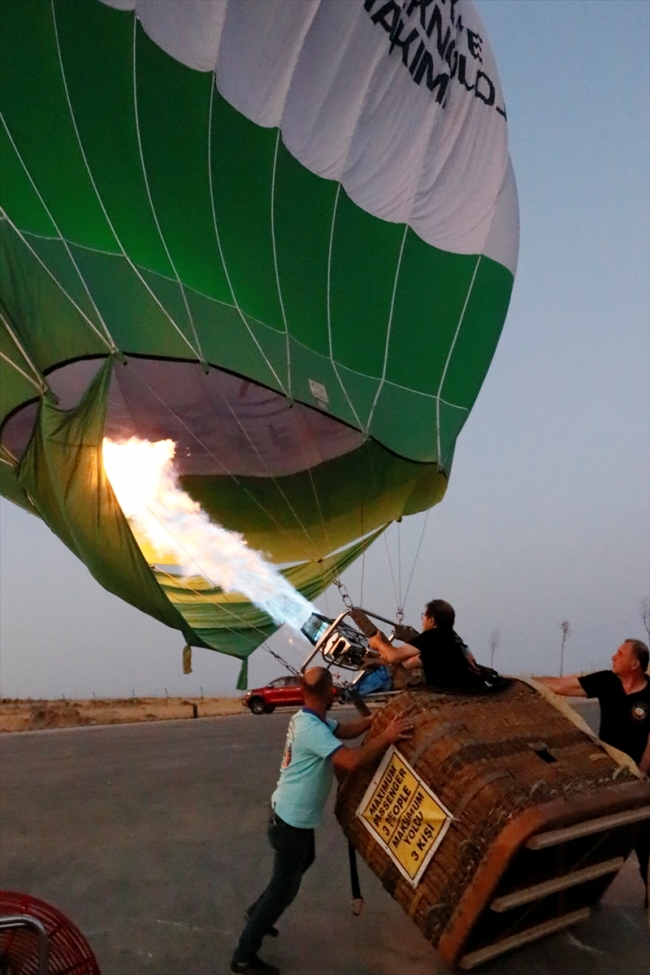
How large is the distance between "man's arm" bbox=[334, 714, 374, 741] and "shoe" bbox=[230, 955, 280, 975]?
3.07ft

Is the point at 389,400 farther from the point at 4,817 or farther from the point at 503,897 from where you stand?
the point at 503,897

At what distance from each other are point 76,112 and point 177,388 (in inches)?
100

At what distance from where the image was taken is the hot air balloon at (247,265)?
639 cm

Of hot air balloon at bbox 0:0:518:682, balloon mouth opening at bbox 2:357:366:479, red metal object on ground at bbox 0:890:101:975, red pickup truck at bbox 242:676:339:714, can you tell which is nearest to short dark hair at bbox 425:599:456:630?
red metal object on ground at bbox 0:890:101:975

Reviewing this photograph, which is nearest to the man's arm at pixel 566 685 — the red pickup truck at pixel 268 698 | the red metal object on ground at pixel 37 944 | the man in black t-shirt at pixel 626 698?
the man in black t-shirt at pixel 626 698

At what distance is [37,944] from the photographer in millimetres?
2348

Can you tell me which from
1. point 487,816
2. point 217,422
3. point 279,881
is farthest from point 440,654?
point 217,422

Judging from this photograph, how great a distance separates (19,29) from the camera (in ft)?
21.8

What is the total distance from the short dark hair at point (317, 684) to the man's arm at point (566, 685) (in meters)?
1.23

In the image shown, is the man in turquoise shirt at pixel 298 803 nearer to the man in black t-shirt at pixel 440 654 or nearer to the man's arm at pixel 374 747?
the man's arm at pixel 374 747

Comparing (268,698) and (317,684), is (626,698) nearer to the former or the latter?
(317,684)

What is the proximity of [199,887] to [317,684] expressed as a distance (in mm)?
1598

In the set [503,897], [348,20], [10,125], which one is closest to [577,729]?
[503,897]

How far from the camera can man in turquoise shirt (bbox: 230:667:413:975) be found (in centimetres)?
345
